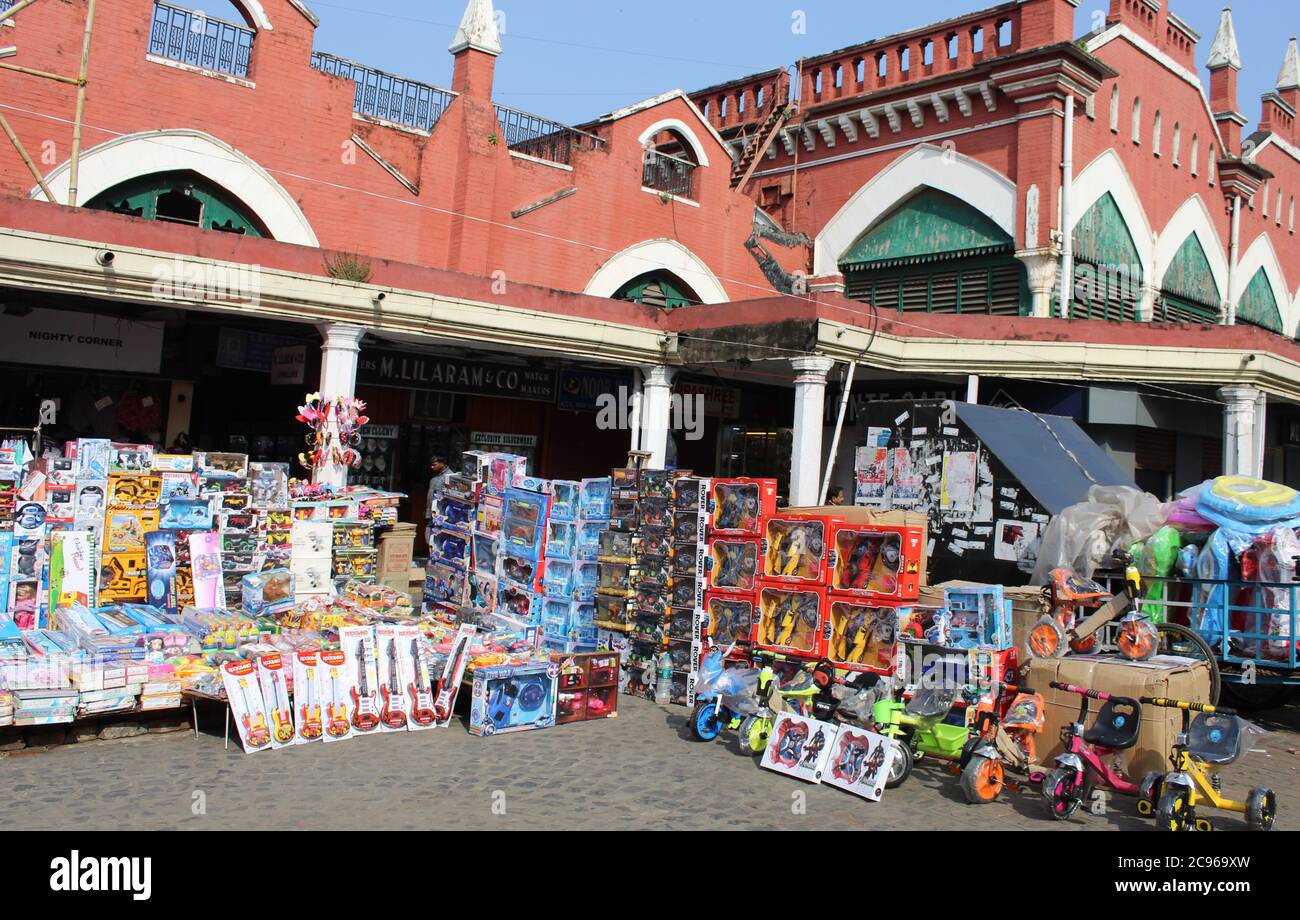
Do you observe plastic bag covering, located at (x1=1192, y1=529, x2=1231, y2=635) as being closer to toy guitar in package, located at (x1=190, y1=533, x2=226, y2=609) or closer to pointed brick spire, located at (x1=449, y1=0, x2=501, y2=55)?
toy guitar in package, located at (x1=190, y1=533, x2=226, y2=609)

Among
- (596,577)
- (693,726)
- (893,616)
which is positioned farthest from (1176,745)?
(596,577)

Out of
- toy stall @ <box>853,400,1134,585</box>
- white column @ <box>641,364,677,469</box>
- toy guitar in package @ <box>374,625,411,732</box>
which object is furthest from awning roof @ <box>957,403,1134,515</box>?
toy guitar in package @ <box>374,625,411,732</box>

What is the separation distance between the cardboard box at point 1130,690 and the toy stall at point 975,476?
11.6 ft

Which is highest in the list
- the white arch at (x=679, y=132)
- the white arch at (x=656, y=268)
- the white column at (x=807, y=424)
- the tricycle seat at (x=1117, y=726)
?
the white arch at (x=679, y=132)

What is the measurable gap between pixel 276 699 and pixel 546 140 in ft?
52.9

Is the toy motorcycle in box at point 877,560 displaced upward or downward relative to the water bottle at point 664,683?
upward

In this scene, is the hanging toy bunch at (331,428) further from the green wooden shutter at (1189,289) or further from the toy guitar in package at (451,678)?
the green wooden shutter at (1189,289)

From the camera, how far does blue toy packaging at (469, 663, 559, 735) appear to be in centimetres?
844

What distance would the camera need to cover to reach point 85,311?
604 inches

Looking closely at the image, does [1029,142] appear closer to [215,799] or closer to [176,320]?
[176,320]

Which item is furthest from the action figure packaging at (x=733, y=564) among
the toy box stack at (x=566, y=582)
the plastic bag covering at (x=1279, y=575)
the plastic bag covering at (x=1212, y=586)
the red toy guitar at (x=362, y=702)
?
the plastic bag covering at (x=1279, y=575)

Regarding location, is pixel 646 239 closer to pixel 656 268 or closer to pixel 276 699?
pixel 656 268

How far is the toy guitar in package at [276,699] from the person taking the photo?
7.81 m

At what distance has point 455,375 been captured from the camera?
19.3 meters
